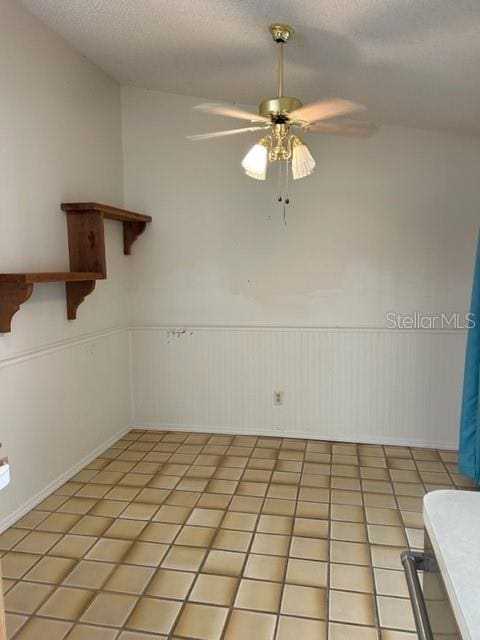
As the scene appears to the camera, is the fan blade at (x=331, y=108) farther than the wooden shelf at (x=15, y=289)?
Yes

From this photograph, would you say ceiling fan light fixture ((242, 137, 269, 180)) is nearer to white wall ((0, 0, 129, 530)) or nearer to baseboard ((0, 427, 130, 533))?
white wall ((0, 0, 129, 530))

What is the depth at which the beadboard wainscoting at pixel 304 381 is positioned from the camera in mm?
3396

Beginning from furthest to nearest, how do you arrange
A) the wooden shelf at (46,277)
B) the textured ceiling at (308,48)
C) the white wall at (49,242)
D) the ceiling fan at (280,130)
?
the white wall at (49,242)
the wooden shelf at (46,277)
the ceiling fan at (280,130)
the textured ceiling at (308,48)

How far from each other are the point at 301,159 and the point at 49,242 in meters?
1.56

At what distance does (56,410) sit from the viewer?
9.27 ft

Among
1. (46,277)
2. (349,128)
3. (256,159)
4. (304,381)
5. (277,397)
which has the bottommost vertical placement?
(277,397)

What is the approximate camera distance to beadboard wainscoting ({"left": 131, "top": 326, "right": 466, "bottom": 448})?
340 cm

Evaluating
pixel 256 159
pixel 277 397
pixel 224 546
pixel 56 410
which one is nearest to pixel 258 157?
pixel 256 159

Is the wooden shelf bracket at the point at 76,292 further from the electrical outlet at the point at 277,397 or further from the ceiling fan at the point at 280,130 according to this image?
the electrical outlet at the point at 277,397

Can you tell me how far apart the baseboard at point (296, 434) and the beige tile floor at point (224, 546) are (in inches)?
4.5

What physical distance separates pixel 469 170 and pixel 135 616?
3.25m

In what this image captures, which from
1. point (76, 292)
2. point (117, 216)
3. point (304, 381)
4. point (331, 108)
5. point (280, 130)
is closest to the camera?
point (280, 130)

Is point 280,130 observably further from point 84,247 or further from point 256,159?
point 84,247

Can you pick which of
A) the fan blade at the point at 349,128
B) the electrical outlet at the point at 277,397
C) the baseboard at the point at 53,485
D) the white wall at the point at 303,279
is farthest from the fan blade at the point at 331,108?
the baseboard at the point at 53,485
